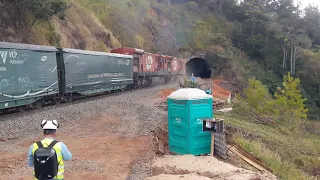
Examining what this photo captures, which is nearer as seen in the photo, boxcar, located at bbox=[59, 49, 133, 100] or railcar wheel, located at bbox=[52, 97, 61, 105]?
railcar wheel, located at bbox=[52, 97, 61, 105]

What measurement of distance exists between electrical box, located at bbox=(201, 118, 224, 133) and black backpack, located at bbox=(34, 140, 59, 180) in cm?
453

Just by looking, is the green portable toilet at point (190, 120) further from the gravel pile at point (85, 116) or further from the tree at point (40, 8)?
the tree at point (40, 8)

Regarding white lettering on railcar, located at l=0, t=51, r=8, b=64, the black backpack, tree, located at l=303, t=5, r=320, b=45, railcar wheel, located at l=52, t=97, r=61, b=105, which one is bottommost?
railcar wheel, located at l=52, t=97, r=61, b=105

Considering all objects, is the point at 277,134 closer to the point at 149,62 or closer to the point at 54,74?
the point at 54,74

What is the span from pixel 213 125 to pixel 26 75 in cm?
945

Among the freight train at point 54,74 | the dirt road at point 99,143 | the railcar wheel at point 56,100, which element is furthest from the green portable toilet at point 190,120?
the railcar wheel at point 56,100

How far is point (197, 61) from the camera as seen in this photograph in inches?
2388

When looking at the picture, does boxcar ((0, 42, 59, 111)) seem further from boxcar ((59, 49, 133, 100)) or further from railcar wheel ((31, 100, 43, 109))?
boxcar ((59, 49, 133, 100))

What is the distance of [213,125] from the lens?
25.3 feet

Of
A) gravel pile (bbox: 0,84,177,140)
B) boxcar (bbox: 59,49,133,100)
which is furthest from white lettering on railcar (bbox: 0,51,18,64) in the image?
boxcar (bbox: 59,49,133,100)

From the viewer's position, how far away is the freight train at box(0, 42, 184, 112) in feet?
41.5

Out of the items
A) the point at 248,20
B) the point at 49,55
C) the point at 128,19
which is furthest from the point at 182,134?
the point at 248,20

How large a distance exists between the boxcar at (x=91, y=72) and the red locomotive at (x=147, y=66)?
1538 millimetres

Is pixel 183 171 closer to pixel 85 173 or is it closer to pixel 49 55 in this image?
pixel 85 173
